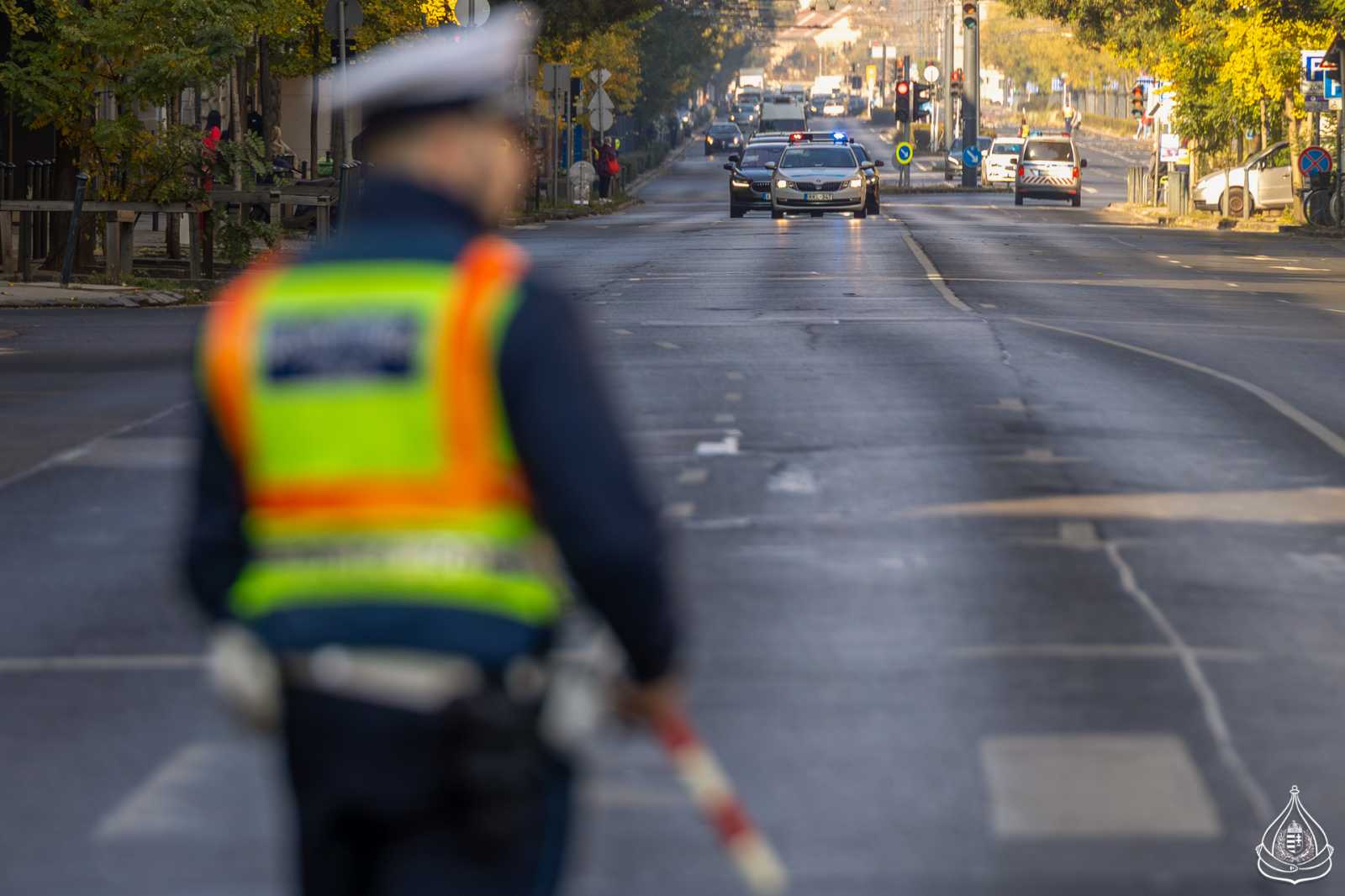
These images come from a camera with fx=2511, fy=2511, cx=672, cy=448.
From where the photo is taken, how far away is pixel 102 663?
27.5 ft

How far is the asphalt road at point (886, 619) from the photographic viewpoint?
20.4 feet

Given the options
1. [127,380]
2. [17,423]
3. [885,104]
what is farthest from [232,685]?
[885,104]

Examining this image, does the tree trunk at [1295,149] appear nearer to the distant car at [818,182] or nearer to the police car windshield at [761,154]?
the distant car at [818,182]

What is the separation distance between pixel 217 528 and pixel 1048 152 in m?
60.0

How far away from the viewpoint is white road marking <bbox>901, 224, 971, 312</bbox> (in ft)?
82.7

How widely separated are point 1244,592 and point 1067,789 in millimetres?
3036

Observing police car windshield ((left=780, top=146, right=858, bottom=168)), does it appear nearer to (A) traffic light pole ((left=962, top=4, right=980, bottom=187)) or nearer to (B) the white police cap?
(A) traffic light pole ((left=962, top=4, right=980, bottom=187))

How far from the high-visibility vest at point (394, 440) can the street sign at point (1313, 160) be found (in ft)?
137

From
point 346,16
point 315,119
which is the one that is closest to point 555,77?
point 315,119

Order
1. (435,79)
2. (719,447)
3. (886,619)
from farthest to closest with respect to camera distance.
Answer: (719,447), (886,619), (435,79)

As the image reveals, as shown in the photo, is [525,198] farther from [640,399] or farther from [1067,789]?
[1067,789]

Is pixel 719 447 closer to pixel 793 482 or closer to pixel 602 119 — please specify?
pixel 793 482

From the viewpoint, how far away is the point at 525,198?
54.2 meters

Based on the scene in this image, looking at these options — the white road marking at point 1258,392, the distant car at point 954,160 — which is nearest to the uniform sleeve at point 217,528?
the white road marking at point 1258,392
